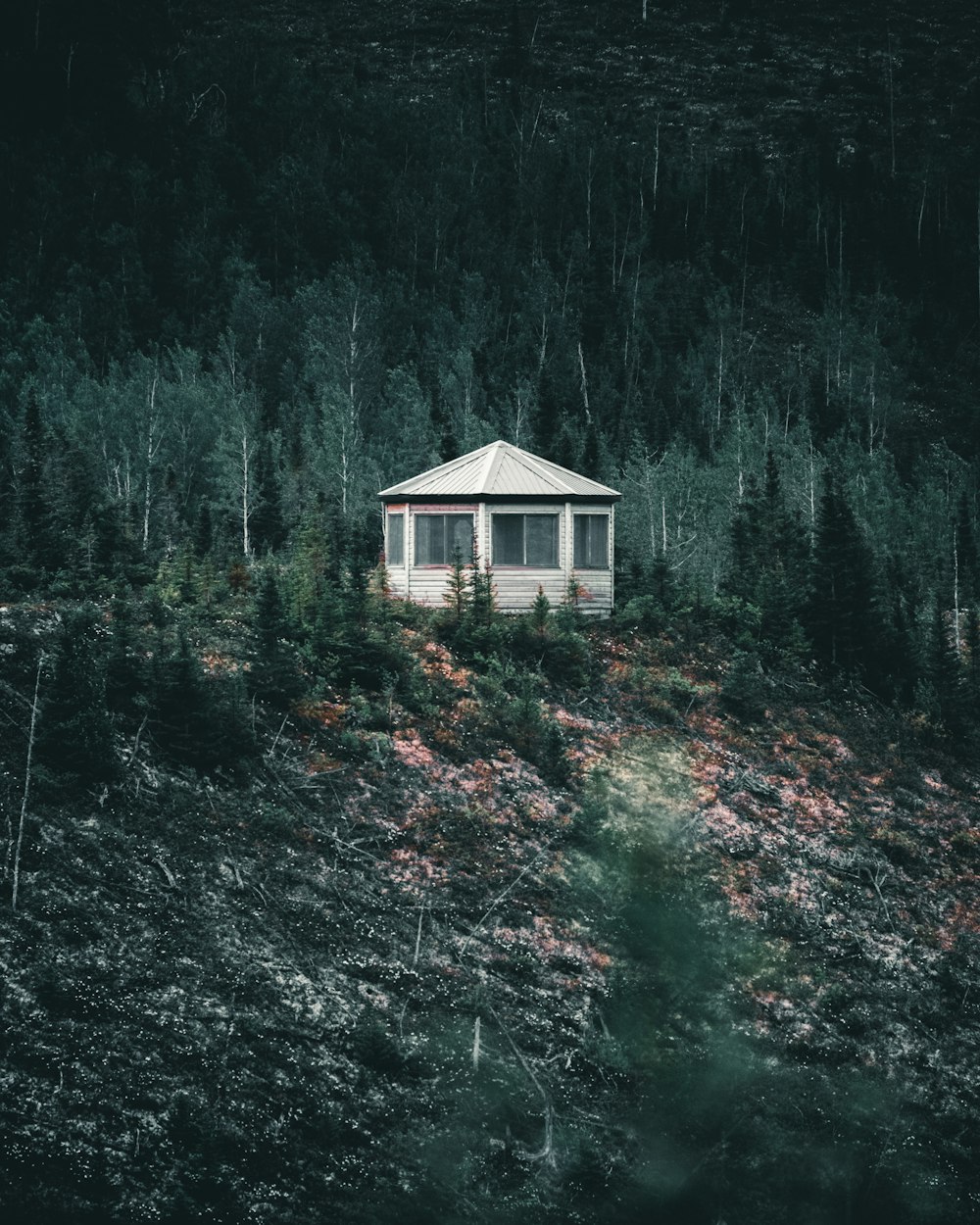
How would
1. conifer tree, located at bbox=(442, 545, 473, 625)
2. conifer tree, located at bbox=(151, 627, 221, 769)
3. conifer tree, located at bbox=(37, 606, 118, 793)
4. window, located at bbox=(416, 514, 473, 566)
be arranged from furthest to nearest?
window, located at bbox=(416, 514, 473, 566), conifer tree, located at bbox=(442, 545, 473, 625), conifer tree, located at bbox=(151, 627, 221, 769), conifer tree, located at bbox=(37, 606, 118, 793)

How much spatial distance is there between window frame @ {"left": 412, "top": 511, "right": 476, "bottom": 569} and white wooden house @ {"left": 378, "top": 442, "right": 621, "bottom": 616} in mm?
22

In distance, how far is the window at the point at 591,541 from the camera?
29.8m

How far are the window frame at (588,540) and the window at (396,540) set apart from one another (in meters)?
3.81

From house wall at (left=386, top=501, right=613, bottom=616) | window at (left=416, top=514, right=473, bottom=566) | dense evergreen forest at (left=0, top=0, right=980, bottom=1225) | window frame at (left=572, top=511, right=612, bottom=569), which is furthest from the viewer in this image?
window frame at (left=572, top=511, right=612, bottom=569)

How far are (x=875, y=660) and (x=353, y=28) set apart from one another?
124771 millimetres

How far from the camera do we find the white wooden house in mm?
29328

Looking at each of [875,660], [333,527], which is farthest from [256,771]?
[333,527]

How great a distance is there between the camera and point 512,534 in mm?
29469

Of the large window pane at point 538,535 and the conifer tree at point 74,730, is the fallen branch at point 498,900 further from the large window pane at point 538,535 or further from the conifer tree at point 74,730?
the large window pane at point 538,535

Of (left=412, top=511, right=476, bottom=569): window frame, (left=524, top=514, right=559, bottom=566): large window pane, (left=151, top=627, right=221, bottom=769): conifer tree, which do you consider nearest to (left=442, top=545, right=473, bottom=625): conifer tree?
(left=412, top=511, right=476, bottom=569): window frame

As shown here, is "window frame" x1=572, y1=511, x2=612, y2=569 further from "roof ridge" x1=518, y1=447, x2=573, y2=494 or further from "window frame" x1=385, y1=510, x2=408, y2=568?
"window frame" x1=385, y1=510, x2=408, y2=568

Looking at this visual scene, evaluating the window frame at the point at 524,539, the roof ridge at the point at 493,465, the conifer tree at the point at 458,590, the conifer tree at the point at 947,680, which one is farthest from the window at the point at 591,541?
the conifer tree at the point at 947,680

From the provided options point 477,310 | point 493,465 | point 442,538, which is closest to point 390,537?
point 442,538

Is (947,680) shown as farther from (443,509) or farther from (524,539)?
(443,509)
